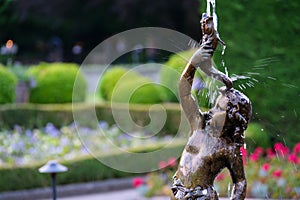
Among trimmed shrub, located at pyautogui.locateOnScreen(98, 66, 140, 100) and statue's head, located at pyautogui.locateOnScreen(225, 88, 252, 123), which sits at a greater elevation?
trimmed shrub, located at pyautogui.locateOnScreen(98, 66, 140, 100)

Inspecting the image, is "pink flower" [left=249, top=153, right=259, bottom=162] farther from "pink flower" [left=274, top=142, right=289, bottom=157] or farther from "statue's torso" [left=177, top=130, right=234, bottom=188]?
"statue's torso" [left=177, top=130, right=234, bottom=188]

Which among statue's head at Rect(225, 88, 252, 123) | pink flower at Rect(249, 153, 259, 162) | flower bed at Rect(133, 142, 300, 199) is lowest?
flower bed at Rect(133, 142, 300, 199)

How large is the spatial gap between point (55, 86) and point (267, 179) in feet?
27.3

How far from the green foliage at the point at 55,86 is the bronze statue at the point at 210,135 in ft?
37.4

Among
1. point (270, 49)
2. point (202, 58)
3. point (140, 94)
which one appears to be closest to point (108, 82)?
point (140, 94)

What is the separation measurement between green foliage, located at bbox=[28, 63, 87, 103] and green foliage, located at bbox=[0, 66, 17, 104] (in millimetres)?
1606

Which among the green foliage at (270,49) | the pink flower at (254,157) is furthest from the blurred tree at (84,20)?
Result: the pink flower at (254,157)

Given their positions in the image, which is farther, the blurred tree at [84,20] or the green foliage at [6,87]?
the blurred tree at [84,20]

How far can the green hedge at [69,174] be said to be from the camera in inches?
317

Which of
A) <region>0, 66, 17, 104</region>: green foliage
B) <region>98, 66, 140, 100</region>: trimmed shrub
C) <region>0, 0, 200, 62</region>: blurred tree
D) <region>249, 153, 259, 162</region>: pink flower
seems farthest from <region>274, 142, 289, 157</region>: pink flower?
<region>0, 0, 200, 62</region>: blurred tree

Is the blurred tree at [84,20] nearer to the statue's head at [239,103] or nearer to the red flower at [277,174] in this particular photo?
the red flower at [277,174]

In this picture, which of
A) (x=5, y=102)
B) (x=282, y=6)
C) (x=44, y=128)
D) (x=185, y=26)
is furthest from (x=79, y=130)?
(x=185, y=26)

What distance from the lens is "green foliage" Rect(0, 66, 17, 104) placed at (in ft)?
40.0

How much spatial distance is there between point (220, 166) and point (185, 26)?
22.9 metres
